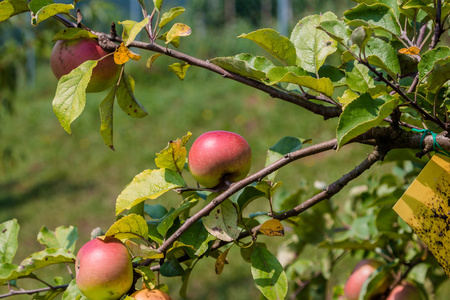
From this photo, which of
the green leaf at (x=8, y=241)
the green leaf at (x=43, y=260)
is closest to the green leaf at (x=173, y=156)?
the green leaf at (x=43, y=260)

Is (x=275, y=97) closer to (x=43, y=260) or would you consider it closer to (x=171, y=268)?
(x=171, y=268)

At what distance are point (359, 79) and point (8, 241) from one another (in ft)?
2.00

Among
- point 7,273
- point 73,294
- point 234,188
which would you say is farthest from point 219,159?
point 7,273

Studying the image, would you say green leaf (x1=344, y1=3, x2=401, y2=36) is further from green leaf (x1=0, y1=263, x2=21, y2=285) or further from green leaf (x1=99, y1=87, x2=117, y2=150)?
green leaf (x1=0, y1=263, x2=21, y2=285)

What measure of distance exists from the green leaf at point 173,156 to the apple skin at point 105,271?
0.38 feet

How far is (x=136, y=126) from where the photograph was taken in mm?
4535

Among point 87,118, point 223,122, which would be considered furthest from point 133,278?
point 87,118

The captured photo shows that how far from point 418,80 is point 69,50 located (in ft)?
1.47

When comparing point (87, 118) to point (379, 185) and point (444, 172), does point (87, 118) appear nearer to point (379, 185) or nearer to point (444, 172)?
point (379, 185)

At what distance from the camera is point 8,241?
830 millimetres

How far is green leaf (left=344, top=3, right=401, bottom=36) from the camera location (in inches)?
25.9

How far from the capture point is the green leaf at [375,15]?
25.9 inches

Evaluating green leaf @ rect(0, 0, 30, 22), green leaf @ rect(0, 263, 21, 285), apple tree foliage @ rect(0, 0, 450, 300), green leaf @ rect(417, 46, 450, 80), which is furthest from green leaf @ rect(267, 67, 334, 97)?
green leaf @ rect(0, 263, 21, 285)

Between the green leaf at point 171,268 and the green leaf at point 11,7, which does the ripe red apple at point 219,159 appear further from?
the green leaf at point 11,7
